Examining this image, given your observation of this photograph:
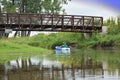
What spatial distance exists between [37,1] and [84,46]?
23.1 metres

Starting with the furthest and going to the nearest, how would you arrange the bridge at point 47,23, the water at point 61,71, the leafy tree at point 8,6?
1. the leafy tree at point 8,6
2. the bridge at point 47,23
3. the water at point 61,71

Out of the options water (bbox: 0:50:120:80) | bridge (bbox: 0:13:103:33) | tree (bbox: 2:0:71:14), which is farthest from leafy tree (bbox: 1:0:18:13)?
water (bbox: 0:50:120:80)

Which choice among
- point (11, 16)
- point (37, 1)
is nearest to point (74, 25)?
point (11, 16)

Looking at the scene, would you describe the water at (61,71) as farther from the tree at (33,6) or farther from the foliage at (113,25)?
the tree at (33,6)

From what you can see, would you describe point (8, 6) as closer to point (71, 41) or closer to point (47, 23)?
point (71, 41)

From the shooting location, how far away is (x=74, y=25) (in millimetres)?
78500

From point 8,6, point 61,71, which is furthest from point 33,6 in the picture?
point 61,71

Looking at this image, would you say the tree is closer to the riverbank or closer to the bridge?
the riverbank

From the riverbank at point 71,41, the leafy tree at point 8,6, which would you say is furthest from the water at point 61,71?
the leafy tree at point 8,6

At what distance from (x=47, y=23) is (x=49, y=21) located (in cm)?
182

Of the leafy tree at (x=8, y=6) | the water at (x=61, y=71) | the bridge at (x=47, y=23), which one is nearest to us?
the water at (x=61, y=71)

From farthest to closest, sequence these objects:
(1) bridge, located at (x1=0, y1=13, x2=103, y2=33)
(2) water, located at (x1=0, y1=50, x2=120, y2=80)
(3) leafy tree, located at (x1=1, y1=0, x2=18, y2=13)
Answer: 1. (3) leafy tree, located at (x1=1, y1=0, x2=18, y2=13)
2. (1) bridge, located at (x1=0, y1=13, x2=103, y2=33)
3. (2) water, located at (x1=0, y1=50, x2=120, y2=80)

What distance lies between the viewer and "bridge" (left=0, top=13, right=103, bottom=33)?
247 ft

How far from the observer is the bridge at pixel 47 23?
75.2m
